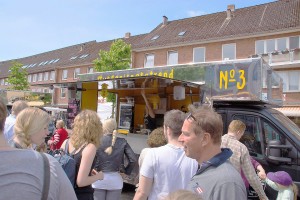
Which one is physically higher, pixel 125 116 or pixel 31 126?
pixel 31 126

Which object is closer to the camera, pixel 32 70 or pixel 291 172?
pixel 291 172

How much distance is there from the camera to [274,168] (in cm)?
489

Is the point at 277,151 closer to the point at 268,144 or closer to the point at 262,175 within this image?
the point at 268,144

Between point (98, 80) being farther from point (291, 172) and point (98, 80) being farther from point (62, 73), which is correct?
point (62, 73)

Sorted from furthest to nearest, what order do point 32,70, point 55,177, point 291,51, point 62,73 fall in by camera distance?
1. point 32,70
2. point 62,73
3. point 291,51
4. point 55,177

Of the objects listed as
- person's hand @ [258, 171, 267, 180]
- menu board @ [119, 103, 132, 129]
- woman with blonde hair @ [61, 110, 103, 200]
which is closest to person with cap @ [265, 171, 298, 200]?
person's hand @ [258, 171, 267, 180]

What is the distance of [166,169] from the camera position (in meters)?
3.11

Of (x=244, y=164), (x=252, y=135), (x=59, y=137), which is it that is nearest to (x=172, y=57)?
(x=59, y=137)

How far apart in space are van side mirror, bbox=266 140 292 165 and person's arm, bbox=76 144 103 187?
2.65m

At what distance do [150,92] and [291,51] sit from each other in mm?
18528

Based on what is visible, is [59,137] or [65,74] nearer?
[59,137]

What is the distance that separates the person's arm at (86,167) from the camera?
3.35m

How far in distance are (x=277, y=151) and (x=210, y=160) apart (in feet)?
10.1

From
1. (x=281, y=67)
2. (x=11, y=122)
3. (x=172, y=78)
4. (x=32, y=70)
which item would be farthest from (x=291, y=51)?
(x=32, y=70)
